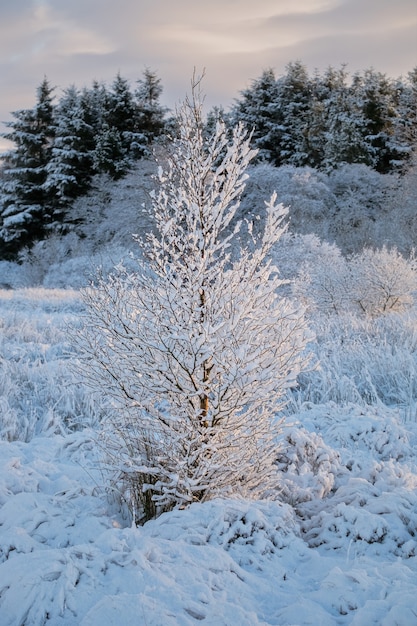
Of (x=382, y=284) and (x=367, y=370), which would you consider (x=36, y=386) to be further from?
(x=382, y=284)

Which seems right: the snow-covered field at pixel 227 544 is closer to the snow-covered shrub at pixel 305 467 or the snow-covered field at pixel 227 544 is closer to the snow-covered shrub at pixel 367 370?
the snow-covered shrub at pixel 305 467

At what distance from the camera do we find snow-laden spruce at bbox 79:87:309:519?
9.23ft

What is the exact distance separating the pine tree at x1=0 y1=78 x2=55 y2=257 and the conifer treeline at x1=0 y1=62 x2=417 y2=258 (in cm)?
6

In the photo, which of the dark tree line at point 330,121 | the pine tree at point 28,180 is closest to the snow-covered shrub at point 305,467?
the dark tree line at point 330,121

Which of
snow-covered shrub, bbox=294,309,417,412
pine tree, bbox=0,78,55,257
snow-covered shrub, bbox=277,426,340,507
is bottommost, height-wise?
snow-covered shrub, bbox=294,309,417,412

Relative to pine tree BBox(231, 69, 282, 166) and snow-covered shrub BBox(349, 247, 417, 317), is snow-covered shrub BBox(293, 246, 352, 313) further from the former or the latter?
pine tree BBox(231, 69, 282, 166)

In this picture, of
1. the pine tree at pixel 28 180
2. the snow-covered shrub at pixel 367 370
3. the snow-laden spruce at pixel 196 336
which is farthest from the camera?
the pine tree at pixel 28 180

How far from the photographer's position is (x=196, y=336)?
106 inches

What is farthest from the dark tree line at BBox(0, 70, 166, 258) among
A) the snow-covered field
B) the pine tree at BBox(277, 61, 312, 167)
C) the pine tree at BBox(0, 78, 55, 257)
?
the snow-covered field

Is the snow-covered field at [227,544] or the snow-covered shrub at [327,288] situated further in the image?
the snow-covered shrub at [327,288]

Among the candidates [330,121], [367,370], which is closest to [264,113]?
[330,121]

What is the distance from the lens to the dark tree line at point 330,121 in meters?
27.4

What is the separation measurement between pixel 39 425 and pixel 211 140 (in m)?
3.58

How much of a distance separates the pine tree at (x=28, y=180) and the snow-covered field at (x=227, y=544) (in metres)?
26.2
